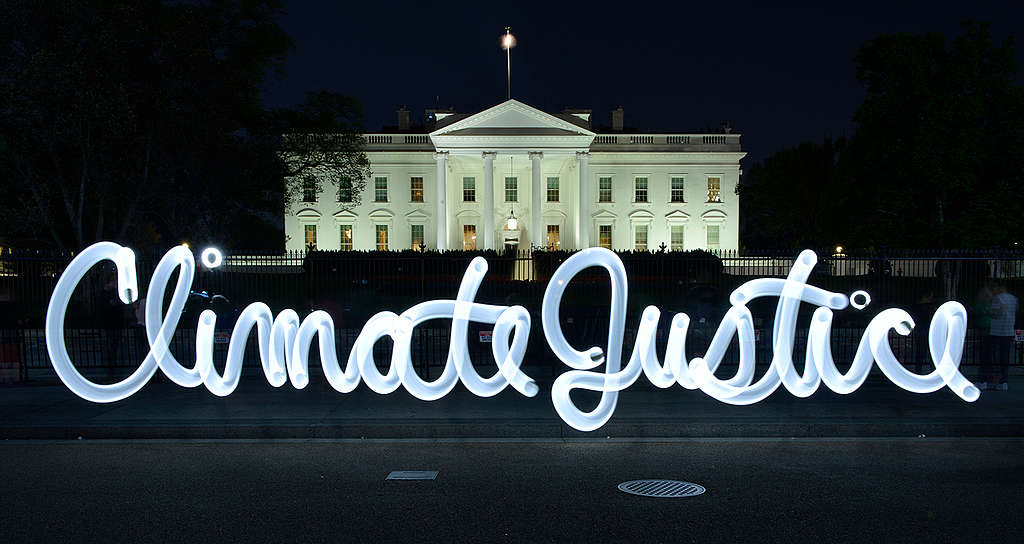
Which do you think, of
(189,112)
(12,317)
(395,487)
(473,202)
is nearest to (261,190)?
(189,112)

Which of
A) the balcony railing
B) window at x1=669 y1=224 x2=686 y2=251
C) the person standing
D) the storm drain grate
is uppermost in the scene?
the balcony railing

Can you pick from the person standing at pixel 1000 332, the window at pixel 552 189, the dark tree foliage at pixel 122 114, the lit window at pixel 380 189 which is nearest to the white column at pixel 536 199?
the window at pixel 552 189

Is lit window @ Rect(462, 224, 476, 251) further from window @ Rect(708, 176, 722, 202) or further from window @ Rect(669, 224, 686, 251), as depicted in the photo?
window @ Rect(708, 176, 722, 202)

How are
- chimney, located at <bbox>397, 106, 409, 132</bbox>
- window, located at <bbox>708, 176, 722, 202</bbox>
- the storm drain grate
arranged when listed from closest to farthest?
1. the storm drain grate
2. window, located at <bbox>708, 176, 722, 202</bbox>
3. chimney, located at <bbox>397, 106, 409, 132</bbox>

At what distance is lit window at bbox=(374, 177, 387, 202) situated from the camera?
186 feet

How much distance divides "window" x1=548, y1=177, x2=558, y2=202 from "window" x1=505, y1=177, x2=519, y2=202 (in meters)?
2.93

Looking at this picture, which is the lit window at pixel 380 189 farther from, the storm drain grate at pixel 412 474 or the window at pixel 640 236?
the storm drain grate at pixel 412 474

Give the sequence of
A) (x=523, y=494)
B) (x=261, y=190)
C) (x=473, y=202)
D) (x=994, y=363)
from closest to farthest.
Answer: (x=523, y=494) < (x=994, y=363) < (x=261, y=190) < (x=473, y=202)

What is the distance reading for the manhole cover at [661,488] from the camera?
20.8ft

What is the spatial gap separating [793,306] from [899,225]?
79.2 ft

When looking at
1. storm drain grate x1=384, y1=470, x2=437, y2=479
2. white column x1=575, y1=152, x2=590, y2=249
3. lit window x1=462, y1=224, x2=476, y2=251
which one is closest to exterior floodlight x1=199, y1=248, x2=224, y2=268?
storm drain grate x1=384, y1=470, x2=437, y2=479

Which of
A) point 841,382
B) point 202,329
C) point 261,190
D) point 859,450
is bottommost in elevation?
point 859,450

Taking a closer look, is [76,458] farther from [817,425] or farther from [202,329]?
[817,425]

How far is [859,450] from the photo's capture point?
7.87 meters
